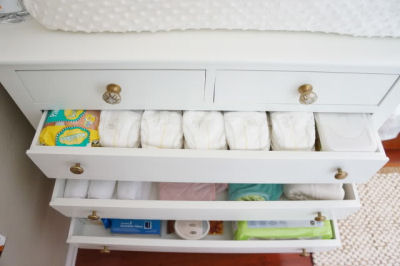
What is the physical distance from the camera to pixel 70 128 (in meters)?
0.72

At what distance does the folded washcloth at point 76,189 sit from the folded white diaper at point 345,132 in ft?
2.14

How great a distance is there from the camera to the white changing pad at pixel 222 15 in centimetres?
57

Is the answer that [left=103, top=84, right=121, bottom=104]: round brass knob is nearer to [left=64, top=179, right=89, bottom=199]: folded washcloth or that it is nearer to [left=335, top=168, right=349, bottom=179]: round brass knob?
[left=64, top=179, right=89, bottom=199]: folded washcloth

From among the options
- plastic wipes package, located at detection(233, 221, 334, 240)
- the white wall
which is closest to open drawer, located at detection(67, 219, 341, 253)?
plastic wipes package, located at detection(233, 221, 334, 240)

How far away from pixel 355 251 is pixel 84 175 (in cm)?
109

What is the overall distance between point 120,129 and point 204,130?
0.20m

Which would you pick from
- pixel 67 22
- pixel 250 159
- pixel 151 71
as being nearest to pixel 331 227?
pixel 250 159

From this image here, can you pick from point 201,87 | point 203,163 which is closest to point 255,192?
point 203,163

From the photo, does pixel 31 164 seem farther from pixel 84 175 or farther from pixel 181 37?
pixel 181 37

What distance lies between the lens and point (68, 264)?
3.85ft

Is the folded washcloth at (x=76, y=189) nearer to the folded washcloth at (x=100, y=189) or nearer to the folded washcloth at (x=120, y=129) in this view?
the folded washcloth at (x=100, y=189)

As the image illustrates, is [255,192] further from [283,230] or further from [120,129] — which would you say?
[120,129]

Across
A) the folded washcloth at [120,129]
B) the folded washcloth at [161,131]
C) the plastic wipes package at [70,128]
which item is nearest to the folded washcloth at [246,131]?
the folded washcloth at [161,131]

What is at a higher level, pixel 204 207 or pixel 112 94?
pixel 112 94
